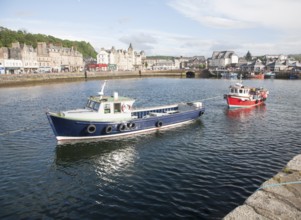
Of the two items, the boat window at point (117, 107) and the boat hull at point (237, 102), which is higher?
the boat window at point (117, 107)

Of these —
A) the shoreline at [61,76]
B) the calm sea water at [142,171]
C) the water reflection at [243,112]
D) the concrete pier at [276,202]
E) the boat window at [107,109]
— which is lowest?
the calm sea water at [142,171]

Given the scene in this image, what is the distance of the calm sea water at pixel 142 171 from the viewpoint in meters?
14.7

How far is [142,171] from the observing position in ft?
64.7

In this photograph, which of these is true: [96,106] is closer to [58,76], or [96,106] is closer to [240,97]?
[240,97]

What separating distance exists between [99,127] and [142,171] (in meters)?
8.91

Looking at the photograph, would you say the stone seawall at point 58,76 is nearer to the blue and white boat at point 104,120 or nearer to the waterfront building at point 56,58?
the waterfront building at point 56,58

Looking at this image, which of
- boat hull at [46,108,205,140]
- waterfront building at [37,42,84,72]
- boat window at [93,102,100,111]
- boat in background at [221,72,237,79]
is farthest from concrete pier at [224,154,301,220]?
boat in background at [221,72,237,79]

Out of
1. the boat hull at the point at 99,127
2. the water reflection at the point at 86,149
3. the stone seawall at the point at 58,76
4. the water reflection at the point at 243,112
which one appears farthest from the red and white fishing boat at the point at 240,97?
the stone seawall at the point at 58,76

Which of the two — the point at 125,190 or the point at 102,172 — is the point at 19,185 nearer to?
the point at 102,172

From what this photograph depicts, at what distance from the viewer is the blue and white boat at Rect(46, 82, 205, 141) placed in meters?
25.8

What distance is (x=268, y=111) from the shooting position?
45625mm

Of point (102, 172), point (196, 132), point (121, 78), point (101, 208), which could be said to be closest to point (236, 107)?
point (196, 132)

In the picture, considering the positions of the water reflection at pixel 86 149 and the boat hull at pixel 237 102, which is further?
the boat hull at pixel 237 102

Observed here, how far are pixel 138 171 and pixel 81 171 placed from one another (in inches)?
174
